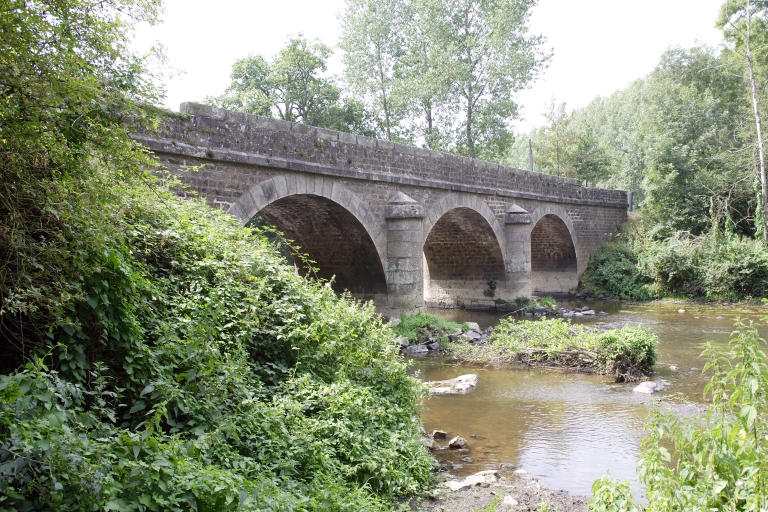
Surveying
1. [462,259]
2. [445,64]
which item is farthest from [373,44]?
[462,259]

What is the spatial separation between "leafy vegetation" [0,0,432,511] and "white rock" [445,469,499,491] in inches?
9.6

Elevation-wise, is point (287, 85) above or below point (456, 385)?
Answer: above

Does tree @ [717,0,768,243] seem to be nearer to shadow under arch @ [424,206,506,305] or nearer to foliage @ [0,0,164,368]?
shadow under arch @ [424,206,506,305]

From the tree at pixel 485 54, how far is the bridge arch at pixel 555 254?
6.25m

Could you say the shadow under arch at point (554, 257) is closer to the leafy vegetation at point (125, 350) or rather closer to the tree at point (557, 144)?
the tree at point (557, 144)

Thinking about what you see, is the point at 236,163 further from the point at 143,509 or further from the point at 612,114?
the point at 612,114

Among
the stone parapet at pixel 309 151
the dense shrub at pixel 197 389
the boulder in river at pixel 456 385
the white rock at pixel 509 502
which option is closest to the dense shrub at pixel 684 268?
the stone parapet at pixel 309 151

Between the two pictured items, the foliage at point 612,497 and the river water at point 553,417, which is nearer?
the foliage at point 612,497

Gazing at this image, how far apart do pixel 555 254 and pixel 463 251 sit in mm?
6027

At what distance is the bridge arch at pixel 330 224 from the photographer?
9.85 meters

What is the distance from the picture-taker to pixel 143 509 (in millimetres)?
2566

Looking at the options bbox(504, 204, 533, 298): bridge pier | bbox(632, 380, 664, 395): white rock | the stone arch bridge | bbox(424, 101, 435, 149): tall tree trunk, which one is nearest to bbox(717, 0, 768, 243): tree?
the stone arch bridge

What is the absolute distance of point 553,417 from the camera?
691 cm

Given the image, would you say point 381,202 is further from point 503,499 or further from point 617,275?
point 617,275
